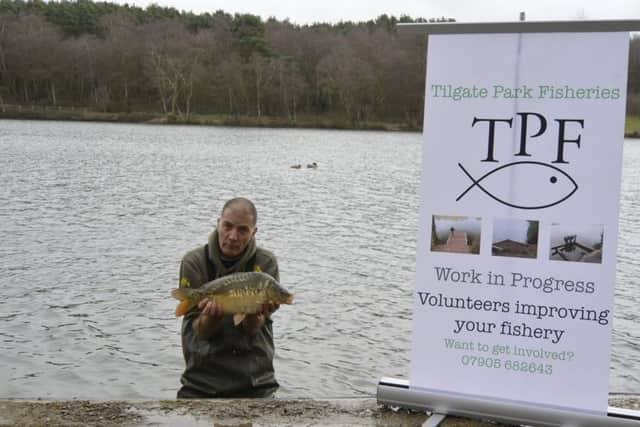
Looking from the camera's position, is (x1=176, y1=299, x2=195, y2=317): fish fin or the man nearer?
(x1=176, y1=299, x2=195, y2=317): fish fin

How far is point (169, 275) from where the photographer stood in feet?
53.8

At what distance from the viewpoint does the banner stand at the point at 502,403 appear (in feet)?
15.1

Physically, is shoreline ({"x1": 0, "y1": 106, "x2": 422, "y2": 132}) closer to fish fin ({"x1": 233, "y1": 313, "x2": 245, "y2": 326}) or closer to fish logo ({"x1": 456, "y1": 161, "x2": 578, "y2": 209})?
fish fin ({"x1": 233, "y1": 313, "x2": 245, "y2": 326})

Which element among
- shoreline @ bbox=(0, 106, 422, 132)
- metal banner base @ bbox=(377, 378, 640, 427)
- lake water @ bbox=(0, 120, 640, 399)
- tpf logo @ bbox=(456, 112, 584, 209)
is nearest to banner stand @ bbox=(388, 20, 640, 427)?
metal banner base @ bbox=(377, 378, 640, 427)

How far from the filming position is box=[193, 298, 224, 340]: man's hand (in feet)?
18.2

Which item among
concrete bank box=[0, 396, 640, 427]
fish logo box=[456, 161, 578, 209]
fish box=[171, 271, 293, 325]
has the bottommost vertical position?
concrete bank box=[0, 396, 640, 427]

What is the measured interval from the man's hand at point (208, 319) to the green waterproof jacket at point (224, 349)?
0.31ft

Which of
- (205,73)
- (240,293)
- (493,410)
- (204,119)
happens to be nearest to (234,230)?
(240,293)

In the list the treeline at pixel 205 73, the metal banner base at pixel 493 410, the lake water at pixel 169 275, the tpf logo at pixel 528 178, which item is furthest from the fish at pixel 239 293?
the treeline at pixel 205 73

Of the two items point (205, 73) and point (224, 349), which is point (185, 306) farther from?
point (205, 73)

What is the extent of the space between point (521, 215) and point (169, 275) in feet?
41.2

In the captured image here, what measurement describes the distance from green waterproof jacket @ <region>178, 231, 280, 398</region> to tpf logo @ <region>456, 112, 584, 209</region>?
6.57ft

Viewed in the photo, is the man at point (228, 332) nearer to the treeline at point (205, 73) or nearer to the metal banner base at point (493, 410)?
the metal banner base at point (493, 410)

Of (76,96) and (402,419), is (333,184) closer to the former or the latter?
(402,419)
